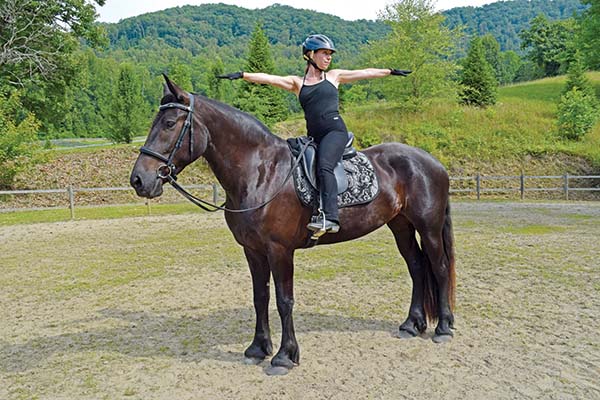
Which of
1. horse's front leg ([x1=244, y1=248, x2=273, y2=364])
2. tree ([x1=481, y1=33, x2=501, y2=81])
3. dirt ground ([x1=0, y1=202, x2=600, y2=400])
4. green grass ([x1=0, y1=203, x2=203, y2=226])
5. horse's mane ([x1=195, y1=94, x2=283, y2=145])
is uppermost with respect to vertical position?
tree ([x1=481, y1=33, x2=501, y2=81])

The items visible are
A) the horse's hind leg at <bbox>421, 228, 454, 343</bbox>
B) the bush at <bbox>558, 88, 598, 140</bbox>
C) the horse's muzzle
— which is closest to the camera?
the horse's muzzle

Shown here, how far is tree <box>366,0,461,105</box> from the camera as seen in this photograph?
26906 mm

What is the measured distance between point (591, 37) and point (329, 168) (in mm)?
34666

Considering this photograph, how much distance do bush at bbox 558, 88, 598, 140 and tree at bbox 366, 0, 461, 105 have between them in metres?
6.35

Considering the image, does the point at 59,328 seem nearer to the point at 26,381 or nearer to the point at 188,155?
the point at 26,381

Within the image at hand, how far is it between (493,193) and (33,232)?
19.4m

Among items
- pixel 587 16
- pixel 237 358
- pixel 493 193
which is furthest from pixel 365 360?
pixel 587 16

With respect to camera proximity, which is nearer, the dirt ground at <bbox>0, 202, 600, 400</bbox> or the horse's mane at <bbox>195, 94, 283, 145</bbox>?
the dirt ground at <bbox>0, 202, 600, 400</bbox>

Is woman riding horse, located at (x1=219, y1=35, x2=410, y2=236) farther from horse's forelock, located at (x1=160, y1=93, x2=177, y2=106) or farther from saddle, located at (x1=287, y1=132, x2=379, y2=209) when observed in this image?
horse's forelock, located at (x1=160, y1=93, x2=177, y2=106)

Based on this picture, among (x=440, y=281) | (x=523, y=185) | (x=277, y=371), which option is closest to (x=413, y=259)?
(x=440, y=281)

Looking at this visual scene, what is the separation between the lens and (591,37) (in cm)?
3100

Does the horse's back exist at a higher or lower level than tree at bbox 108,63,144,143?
lower

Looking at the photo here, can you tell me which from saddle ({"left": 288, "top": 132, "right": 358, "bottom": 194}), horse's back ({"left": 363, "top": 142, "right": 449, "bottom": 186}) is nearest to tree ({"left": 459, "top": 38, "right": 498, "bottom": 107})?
horse's back ({"left": 363, "top": 142, "right": 449, "bottom": 186})

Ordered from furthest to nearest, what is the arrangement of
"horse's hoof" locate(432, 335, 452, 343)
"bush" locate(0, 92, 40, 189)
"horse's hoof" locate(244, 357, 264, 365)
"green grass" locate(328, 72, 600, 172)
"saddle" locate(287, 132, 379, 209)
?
"green grass" locate(328, 72, 600, 172) < "bush" locate(0, 92, 40, 189) < "horse's hoof" locate(432, 335, 452, 343) < "horse's hoof" locate(244, 357, 264, 365) < "saddle" locate(287, 132, 379, 209)
